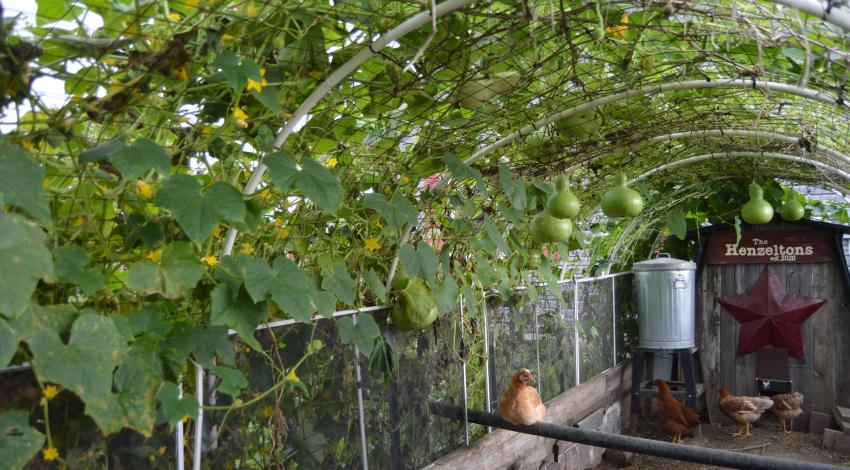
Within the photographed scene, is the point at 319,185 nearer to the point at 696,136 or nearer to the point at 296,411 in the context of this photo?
the point at 296,411

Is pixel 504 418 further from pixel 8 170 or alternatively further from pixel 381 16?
pixel 8 170

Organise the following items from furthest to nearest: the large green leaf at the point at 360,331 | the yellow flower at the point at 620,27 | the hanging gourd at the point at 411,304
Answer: the hanging gourd at the point at 411,304 < the large green leaf at the point at 360,331 < the yellow flower at the point at 620,27

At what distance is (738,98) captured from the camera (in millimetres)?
2721

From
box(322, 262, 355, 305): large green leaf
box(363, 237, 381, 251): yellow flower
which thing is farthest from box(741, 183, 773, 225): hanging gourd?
box(322, 262, 355, 305): large green leaf

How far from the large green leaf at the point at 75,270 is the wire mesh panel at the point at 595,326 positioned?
3.46 m

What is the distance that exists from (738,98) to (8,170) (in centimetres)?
251

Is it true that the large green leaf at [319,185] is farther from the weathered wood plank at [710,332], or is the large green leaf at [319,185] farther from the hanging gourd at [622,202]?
the weathered wood plank at [710,332]

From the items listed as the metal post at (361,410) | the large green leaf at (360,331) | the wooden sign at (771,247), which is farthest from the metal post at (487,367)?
the wooden sign at (771,247)

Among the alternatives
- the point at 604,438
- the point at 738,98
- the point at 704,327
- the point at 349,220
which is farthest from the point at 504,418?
the point at 704,327

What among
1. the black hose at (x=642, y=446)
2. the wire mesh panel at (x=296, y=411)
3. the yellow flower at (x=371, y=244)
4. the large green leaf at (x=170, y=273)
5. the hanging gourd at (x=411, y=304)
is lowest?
the black hose at (x=642, y=446)

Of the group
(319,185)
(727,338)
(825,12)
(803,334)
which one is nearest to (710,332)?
(727,338)

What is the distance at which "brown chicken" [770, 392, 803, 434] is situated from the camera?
5.21 meters

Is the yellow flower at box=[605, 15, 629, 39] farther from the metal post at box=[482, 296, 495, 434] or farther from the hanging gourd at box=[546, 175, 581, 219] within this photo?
the metal post at box=[482, 296, 495, 434]

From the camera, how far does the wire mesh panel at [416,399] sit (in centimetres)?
243
